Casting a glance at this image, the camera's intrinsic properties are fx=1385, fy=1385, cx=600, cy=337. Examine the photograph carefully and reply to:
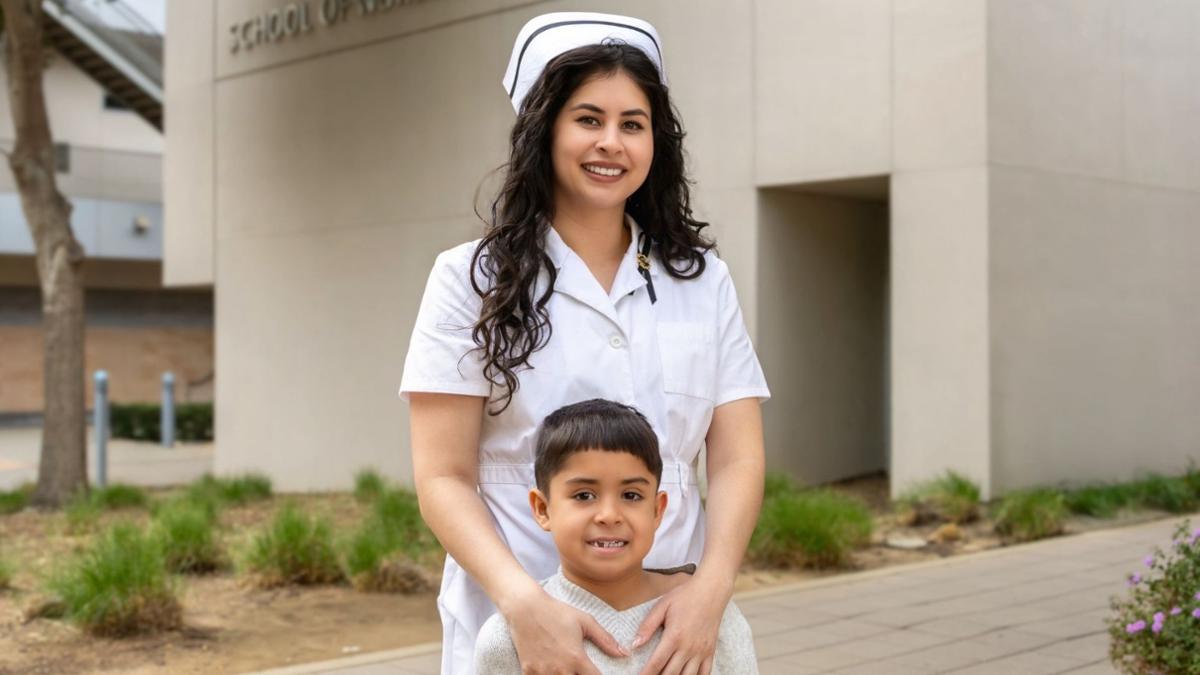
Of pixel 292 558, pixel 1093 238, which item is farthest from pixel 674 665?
pixel 1093 238

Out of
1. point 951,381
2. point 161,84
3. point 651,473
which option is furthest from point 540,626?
point 161,84

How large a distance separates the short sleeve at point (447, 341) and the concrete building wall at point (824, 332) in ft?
30.8

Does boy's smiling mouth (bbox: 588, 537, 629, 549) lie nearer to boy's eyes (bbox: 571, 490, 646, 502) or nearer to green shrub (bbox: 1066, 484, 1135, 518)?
boy's eyes (bbox: 571, 490, 646, 502)

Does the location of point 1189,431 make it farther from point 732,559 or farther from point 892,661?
point 732,559

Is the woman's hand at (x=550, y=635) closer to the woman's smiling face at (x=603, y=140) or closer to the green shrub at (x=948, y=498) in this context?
the woman's smiling face at (x=603, y=140)

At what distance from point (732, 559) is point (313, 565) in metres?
6.36

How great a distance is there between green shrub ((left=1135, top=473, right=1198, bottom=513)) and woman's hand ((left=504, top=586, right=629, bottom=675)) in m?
9.67

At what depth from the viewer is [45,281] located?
13289 millimetres

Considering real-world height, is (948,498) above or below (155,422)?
above

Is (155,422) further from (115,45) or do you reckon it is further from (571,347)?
(571,347)

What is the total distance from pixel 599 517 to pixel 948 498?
27.5ft

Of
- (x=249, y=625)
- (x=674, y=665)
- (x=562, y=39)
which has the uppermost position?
(x=562, y=39)

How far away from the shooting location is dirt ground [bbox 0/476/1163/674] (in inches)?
256

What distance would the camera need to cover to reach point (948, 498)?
33.0 feet
